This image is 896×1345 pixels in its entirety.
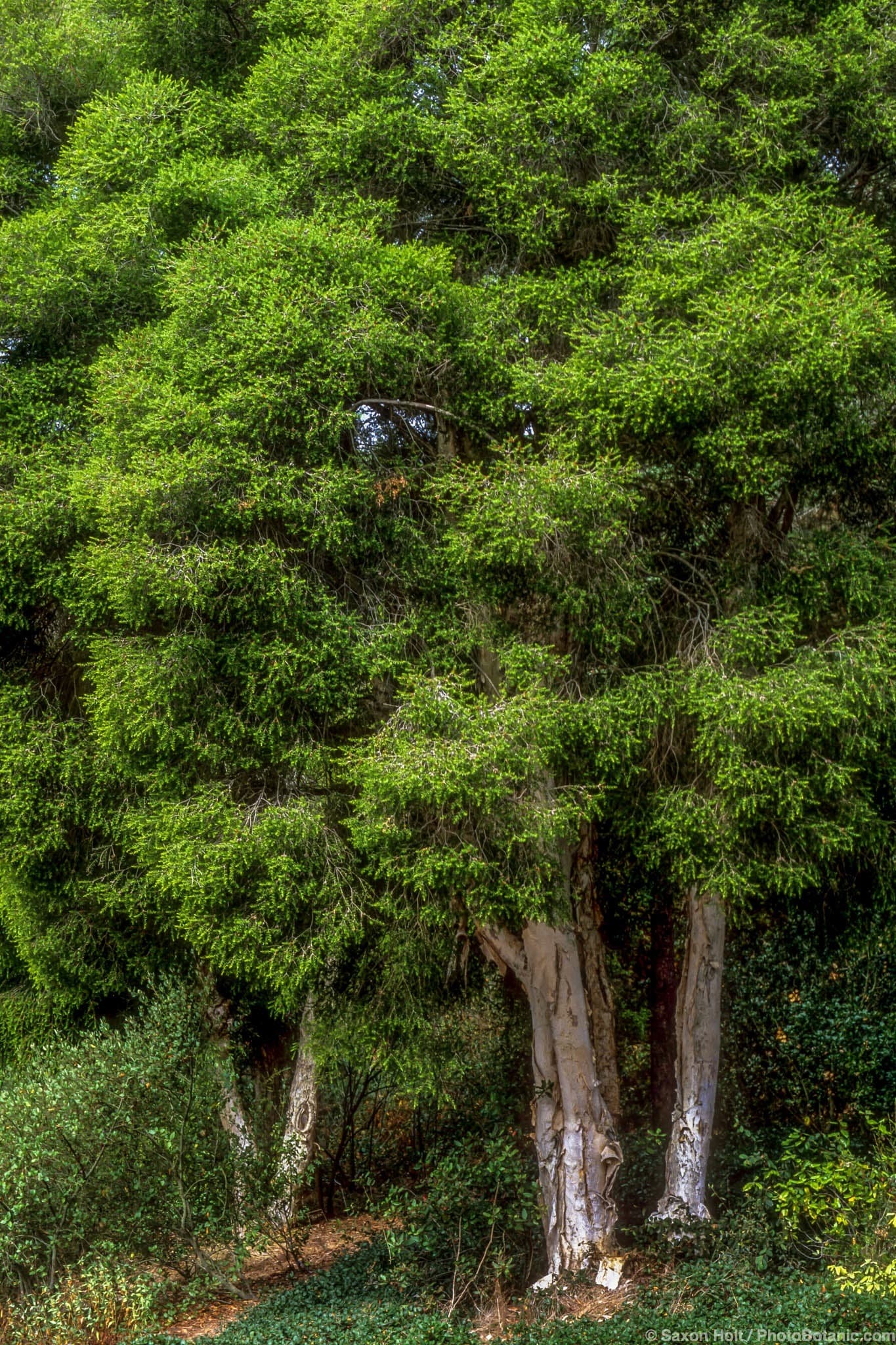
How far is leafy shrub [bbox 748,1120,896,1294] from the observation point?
6.86m

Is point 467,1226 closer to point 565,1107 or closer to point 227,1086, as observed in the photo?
point 565,1107

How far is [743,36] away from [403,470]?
374 centimetres

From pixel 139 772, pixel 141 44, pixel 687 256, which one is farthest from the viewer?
pixel 141 44

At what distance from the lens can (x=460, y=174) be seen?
8523mm

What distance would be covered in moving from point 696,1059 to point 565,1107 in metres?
Result: 1.09

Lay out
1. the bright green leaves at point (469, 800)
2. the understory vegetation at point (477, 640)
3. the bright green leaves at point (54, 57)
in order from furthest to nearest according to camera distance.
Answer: the bright green leaves at point (54, 57) → the understory vegetation at point (477, 640) → the bright green leaves at point (469, 800)

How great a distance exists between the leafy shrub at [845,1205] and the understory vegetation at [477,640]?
47 millimetres

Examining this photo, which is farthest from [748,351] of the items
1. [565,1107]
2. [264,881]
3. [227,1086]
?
[227,1086]

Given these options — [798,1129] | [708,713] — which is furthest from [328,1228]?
[708,713]

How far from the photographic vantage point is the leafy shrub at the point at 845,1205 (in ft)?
22.5

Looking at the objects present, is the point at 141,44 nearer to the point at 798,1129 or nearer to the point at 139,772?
the point at 139,772

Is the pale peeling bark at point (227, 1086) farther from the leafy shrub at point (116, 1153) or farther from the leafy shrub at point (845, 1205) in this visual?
the leafy shrub at point (845, 1205)

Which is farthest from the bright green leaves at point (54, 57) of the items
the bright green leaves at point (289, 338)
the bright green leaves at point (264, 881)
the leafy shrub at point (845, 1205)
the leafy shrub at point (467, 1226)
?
the leafy shrub at point (845, 1205)

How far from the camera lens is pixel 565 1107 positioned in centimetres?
833
